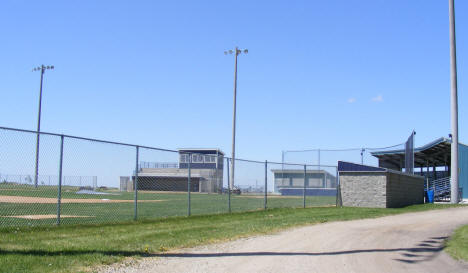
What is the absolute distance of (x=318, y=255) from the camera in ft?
26.4

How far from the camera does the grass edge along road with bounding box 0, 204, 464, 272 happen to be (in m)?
6.86

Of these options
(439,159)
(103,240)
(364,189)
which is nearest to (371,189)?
(364,189)

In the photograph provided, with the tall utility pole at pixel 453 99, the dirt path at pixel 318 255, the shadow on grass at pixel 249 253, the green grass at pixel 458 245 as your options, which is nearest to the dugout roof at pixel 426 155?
the tall utility pole at pixel 453 99

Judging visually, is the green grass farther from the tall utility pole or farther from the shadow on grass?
the tall utility pole

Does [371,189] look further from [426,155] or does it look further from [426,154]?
[426,155]

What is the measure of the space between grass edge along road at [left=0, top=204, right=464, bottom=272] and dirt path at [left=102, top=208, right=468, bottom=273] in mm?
556

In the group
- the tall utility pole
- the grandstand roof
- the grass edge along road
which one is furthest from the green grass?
the grandstand roof

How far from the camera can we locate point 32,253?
24.1 ft

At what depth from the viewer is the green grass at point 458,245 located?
8320 millimetres

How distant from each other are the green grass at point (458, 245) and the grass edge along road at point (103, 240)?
4.09 meters

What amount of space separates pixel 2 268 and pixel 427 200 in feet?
95.7

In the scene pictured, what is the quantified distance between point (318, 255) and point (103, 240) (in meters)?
4.23

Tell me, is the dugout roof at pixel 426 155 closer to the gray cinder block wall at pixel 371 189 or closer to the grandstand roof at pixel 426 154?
the grandstand roof at pixel 426 154

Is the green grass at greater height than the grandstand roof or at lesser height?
lesser
